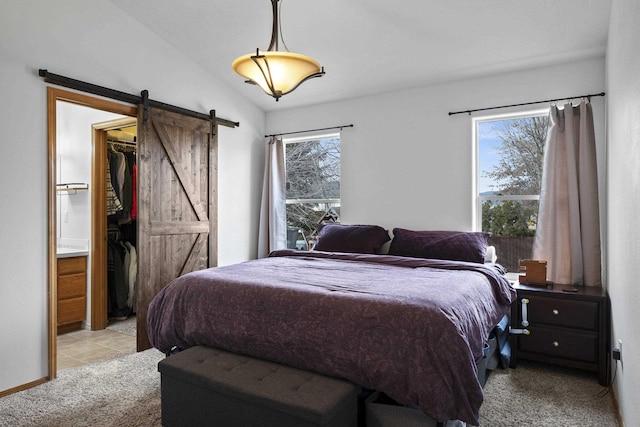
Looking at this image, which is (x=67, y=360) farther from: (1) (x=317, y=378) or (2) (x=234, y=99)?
(2) (x=234, y=99)

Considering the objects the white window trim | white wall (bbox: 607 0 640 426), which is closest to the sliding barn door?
A: the white window trim

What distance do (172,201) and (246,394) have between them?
8.06 feet

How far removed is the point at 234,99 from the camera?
4.63 meters

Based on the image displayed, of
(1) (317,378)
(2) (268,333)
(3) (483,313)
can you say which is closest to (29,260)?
(2) (268,333)

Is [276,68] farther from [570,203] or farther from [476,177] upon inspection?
[570,203]

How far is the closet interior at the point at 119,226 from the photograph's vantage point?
436 cm

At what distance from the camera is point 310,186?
4.95m

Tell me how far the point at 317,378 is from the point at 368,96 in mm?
3269

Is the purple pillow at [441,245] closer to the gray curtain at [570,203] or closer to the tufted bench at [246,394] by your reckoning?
the gray curtain at [570,203]

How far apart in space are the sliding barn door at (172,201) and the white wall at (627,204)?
3386 millimetres

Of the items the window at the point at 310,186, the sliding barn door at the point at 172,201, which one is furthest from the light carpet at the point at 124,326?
the window at the point at 310,186

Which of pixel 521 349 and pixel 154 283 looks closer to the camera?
pixel 521 349

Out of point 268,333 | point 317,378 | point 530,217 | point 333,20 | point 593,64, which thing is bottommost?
point 317,378

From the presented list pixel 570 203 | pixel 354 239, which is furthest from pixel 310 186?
pixel 570 203
